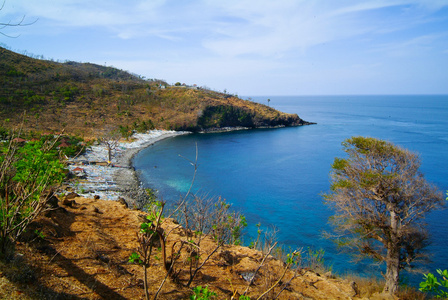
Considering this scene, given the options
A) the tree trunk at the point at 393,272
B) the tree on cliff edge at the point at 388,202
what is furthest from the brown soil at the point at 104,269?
the tree on cliff edge at the point at 388,202

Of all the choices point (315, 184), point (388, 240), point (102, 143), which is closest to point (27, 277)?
point (388, 240)

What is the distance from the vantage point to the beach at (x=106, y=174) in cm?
2564

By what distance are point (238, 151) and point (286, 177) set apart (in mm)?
17852

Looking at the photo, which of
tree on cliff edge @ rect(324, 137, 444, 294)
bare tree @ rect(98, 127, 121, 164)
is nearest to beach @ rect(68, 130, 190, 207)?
bare tree @ rect(98, 127, 121, 164)

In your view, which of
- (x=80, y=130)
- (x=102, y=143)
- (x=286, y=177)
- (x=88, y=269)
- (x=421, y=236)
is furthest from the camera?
(x=80, y=130)

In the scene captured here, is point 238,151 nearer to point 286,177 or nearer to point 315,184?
point 286,177

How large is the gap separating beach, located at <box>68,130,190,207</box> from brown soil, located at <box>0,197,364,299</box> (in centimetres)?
877

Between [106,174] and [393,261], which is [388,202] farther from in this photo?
[106,174]

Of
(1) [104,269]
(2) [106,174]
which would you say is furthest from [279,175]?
(1) [104,269]

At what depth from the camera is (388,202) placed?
1472cm

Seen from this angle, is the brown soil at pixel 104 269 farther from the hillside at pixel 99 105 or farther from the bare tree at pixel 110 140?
the hillside at pixel 99 105

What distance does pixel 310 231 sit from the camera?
2266cm

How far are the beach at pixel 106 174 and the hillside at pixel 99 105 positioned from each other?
471 inches

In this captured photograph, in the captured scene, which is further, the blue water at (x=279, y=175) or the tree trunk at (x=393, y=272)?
the blue water at (x=279, y=175)
